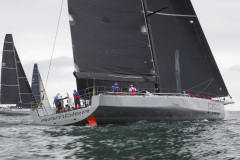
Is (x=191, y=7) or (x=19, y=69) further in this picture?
(x=19, y=69)

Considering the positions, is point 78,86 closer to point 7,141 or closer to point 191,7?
point 7,141

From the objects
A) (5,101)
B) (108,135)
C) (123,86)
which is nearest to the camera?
(108,135)

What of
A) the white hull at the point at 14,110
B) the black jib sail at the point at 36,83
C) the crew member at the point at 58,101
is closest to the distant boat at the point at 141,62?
the crew member at the point at 58,101

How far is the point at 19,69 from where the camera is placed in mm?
51969

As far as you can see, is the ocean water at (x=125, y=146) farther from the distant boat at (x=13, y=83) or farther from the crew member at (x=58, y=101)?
the distant boat at (x=13, y=83)

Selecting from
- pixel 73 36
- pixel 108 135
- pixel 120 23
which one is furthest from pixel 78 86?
pixel 108 135

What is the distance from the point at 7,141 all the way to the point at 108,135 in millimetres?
3710

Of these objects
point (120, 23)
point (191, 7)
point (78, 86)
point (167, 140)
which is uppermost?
point (191, 7)

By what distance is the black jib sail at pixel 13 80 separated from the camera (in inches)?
2004

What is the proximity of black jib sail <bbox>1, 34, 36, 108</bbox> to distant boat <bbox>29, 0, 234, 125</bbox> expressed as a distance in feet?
109

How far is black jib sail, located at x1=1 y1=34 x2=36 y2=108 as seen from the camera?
167ft

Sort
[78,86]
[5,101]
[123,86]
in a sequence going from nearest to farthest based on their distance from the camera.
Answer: [78,86], [123,86], [5,101]

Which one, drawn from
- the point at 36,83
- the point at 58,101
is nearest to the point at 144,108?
the point at 58,101

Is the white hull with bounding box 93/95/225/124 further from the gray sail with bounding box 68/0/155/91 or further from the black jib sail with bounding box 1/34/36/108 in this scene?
the black jib sail with bounding box 1/34/36/108
